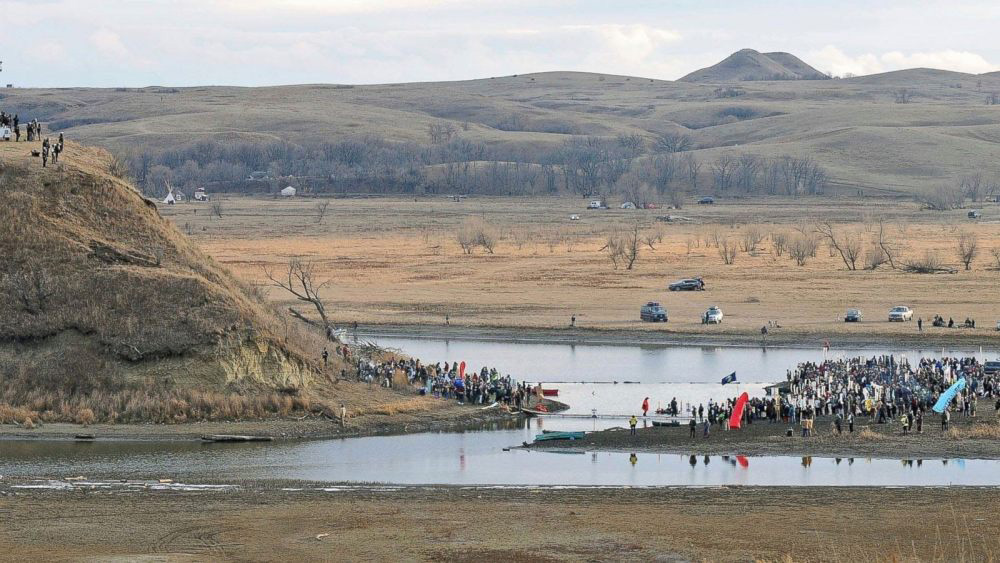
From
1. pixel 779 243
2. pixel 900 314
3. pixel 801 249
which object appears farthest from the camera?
pixel 779 243

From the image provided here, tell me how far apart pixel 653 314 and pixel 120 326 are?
3376cm

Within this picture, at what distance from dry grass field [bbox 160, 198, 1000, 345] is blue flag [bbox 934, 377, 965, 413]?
66.2 ft

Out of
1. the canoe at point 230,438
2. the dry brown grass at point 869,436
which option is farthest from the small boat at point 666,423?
the canoe at point 230,438

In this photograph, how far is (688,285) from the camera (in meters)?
91.2

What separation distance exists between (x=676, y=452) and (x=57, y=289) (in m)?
23.6

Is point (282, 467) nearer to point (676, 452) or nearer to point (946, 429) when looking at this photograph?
point (676, 452)

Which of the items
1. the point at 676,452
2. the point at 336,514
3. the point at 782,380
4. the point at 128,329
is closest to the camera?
the point at 336,514

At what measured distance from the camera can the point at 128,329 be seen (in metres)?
51.5

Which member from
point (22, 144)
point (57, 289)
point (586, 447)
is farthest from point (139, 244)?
point (586, 447)

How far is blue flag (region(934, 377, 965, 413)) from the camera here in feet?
158

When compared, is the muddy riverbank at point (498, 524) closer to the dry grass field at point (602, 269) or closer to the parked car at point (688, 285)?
the dry grass field at point (602, 269)

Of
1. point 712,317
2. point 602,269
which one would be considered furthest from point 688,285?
point 712,317

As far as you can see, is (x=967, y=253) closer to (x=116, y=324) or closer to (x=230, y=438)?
(x=116, y=324)

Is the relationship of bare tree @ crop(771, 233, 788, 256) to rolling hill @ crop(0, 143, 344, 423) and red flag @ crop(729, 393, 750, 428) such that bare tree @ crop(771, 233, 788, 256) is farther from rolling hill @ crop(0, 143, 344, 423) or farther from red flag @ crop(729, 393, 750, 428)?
red flag @ crop(729, 393, 750, 428)
